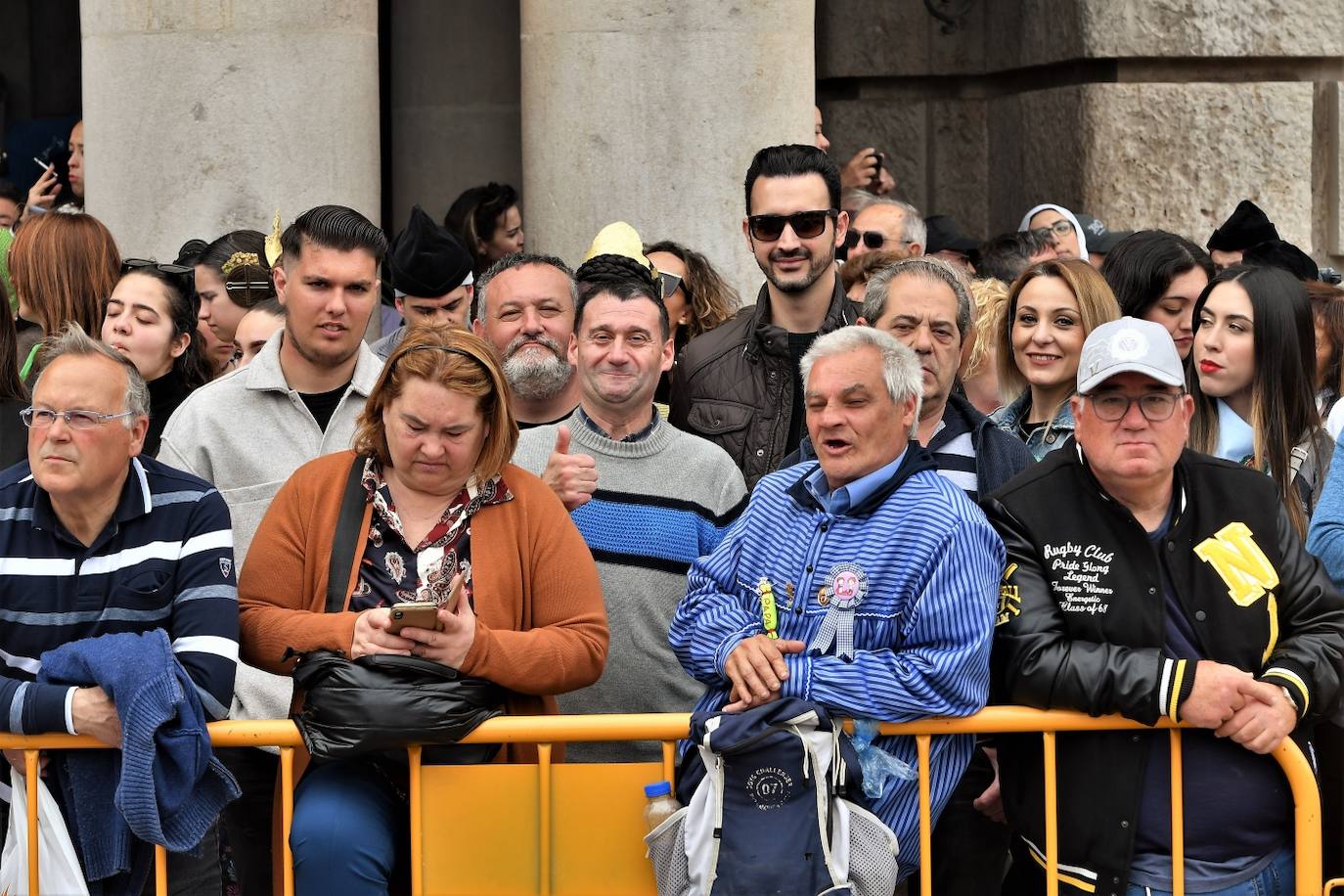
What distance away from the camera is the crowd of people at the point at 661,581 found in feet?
13.0

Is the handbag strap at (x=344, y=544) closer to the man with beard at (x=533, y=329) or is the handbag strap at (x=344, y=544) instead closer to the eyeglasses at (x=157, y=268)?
the man with beard at (x=533, y=329)

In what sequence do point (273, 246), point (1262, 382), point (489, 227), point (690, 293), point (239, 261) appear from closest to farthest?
1. point (1262, 382)
2. point (273, 246)
3. point (239, 261)
4. point (690, 293)
5. point (489, 227)

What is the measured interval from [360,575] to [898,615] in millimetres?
1175

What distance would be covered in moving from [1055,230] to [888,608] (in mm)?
3513

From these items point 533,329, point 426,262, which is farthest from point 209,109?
point 533,329

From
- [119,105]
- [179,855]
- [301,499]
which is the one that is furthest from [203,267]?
[179,855]

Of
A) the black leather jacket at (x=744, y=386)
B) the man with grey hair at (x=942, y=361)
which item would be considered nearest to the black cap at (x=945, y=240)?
the black leather jacket at (x=744, y=386)

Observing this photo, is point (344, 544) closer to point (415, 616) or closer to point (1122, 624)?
point (415, 616)

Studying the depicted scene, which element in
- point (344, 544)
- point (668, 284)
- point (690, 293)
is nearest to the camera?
point (344, 544)

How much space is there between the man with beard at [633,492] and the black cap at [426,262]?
104 cm

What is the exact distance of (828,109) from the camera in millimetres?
9219

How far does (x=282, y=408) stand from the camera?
4930 millimetres

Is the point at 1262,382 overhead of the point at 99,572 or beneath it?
overhead

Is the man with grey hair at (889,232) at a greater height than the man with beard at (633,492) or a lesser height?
greater
